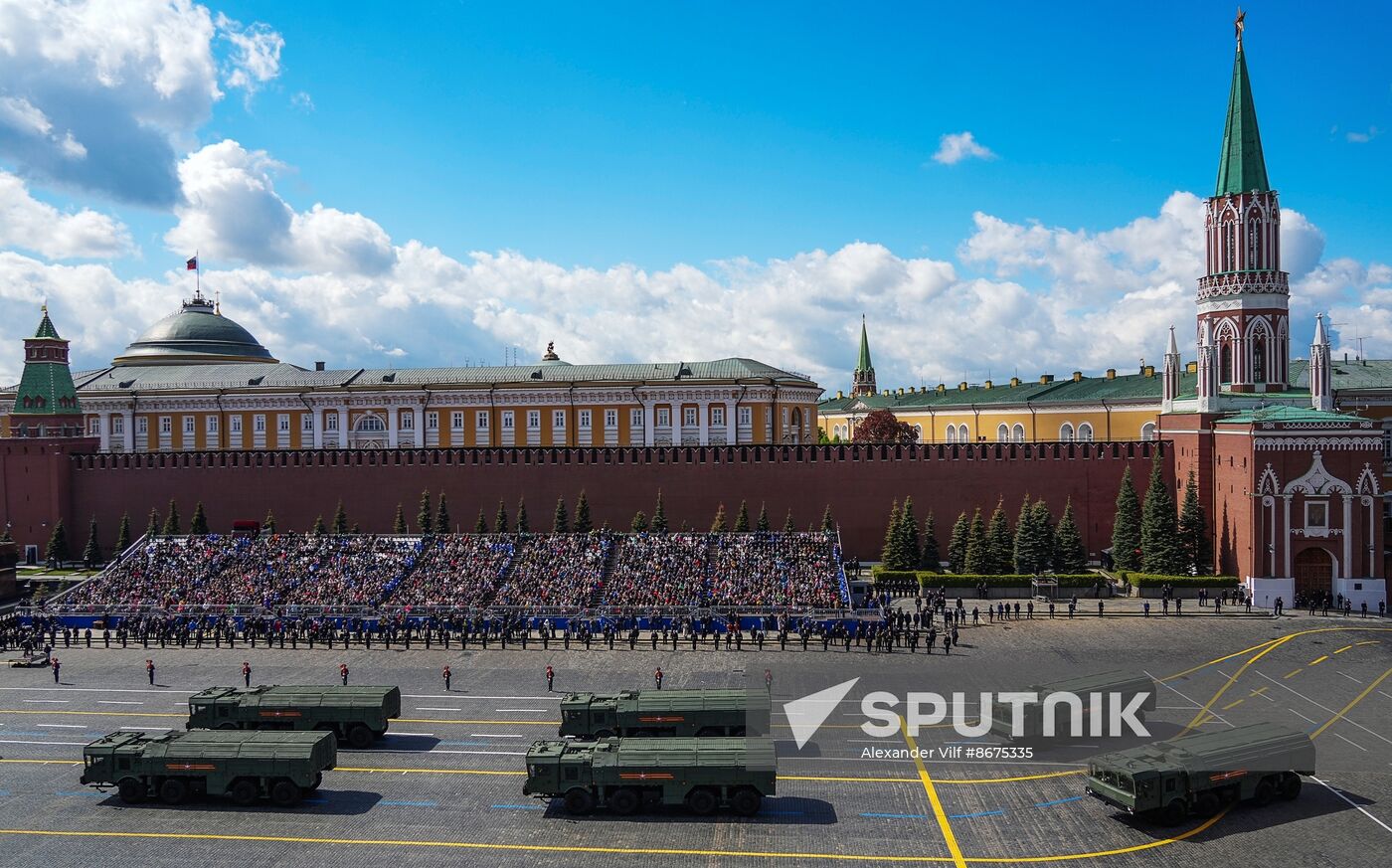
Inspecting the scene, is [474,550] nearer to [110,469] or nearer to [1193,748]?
[110,469]

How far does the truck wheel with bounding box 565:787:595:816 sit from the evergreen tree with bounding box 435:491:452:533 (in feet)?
93.0

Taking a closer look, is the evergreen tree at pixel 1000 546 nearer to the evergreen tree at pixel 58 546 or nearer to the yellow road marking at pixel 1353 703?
the yellow road marking at pixel 1353 703

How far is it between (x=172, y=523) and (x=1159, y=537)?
3792 cm

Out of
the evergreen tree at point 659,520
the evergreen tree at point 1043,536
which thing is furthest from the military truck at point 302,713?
the evergreen tree at point 1043,536

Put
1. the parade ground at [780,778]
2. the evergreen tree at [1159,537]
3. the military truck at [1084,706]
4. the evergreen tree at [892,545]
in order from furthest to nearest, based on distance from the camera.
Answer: the evergreen tree at [892,545]
the evergreen tree at [1159,537]
the military truck at [1084,706]
the parade ground at [780,778]

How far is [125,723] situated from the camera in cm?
A: 2228

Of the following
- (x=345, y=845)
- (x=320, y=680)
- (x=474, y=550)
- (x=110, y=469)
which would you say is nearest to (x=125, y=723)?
(x=320, y=680)

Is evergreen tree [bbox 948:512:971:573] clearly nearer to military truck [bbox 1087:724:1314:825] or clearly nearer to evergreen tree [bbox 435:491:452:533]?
evergreen tree [bbox 435:491:452:533]

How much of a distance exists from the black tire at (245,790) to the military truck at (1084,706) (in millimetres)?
13020

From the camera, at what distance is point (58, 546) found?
45969mm

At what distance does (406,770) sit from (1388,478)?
43982 mm

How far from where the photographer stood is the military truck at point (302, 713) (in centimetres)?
2014

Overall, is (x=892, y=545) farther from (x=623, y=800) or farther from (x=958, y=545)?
(x=623, y=800)

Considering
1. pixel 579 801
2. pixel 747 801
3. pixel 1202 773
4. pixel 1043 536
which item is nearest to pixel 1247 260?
pixel 1043 536
